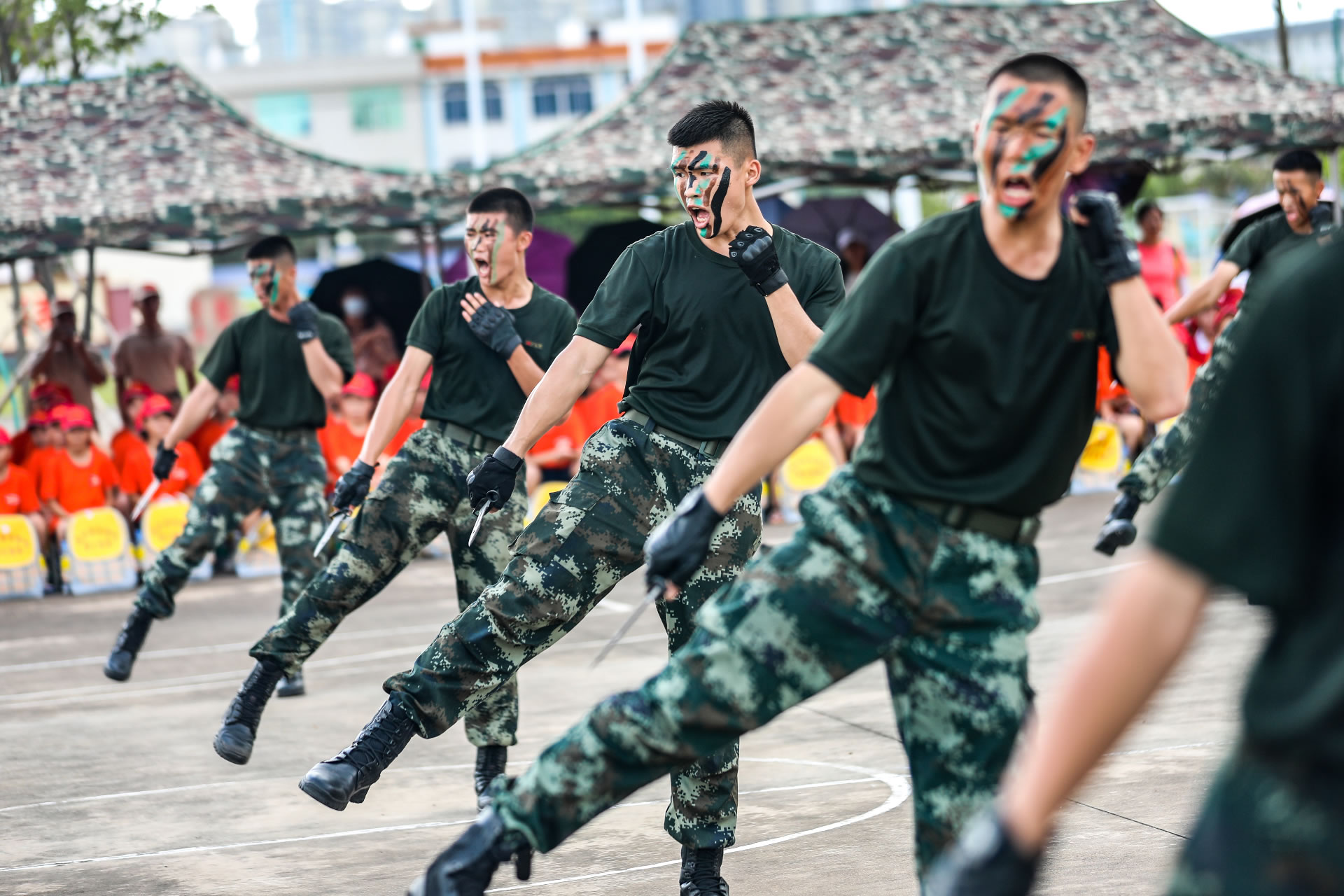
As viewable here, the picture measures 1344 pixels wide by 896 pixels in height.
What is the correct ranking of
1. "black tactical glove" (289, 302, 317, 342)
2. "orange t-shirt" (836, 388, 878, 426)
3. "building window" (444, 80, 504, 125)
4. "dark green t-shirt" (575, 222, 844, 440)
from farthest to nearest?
"building window" (444, 80, 504, 125) < "orange t-shirt" (836, 388, 878, 426) < "black tactical glove" (289, 302, 317, 342) < "dark green t-shirt" (575, 222, 844, 440)

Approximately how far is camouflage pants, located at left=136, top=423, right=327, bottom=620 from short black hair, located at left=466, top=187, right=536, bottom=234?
8.26 ft

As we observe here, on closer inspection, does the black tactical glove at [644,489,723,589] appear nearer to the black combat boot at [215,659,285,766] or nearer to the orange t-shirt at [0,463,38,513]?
the black combat boot at [215,659,285,766]

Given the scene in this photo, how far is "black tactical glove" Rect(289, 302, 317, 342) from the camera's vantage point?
27.8 ft

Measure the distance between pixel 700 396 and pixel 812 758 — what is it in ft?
6.63

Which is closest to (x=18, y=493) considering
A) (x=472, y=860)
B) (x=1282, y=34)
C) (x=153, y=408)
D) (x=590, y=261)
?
(x=153, y=408)

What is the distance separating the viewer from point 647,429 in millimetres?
4719

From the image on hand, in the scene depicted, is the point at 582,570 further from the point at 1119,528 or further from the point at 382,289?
the point at 382,289

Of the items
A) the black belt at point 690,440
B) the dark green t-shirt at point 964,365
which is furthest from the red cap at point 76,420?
the dark green t-shirt at point 964,365

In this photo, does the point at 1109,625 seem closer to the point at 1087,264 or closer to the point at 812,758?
the point at 1087,264

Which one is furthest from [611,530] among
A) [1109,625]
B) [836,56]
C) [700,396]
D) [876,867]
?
[836,56]

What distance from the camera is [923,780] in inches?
121

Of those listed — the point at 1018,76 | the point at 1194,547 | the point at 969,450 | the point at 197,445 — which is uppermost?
the point at 1018,76

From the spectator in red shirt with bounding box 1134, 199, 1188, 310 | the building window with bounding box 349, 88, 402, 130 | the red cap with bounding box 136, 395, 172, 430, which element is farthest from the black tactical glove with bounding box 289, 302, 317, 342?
the building window with bounding box 349, 88, 402, 130

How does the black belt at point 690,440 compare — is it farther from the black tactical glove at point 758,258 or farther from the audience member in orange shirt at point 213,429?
the audience member in orange shirt at point 213,429
